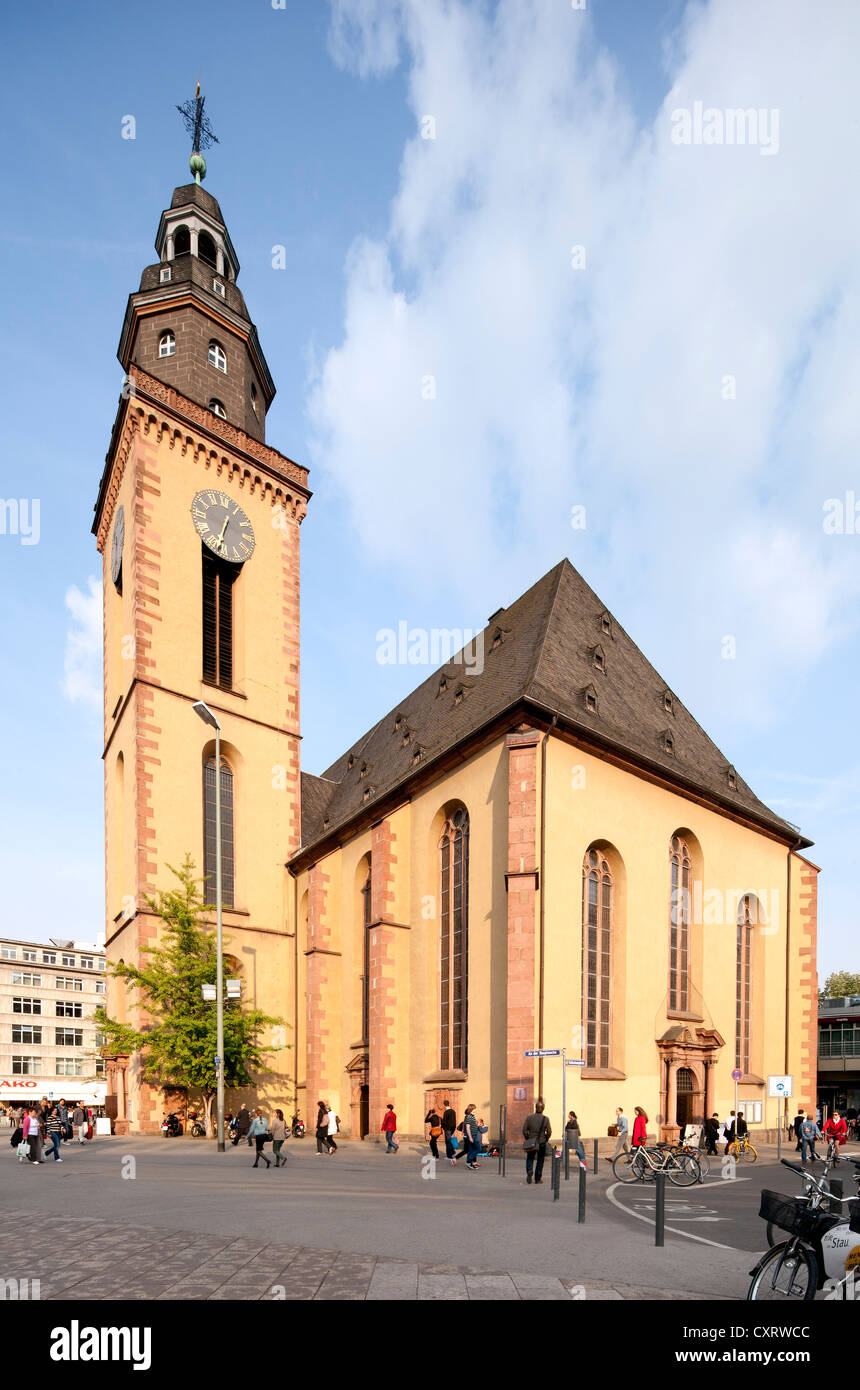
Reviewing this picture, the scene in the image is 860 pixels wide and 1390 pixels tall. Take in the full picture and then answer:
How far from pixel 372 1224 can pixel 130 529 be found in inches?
1057

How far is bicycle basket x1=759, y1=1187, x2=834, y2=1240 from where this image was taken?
6.32 meters

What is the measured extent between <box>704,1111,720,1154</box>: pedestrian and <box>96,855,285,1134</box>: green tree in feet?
40.3

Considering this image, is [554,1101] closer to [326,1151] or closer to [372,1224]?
[326,1151]

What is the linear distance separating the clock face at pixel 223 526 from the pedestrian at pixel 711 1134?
22.9 m

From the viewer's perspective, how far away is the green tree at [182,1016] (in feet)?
87.4

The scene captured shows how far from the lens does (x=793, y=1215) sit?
646cm

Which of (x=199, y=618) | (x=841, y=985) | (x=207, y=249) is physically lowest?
(x=841, y=985)

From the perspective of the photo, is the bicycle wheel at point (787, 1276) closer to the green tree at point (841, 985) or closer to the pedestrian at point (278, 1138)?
the pedestrian at point (278, 1138)

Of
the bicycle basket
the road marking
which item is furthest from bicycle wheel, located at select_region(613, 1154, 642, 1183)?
the bicycle basket

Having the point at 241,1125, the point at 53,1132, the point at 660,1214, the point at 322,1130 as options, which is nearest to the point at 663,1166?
the point at 322,1130

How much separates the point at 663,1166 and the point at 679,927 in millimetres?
12669

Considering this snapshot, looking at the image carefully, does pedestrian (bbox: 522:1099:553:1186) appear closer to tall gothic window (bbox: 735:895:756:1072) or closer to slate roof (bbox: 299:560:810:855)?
slate roof (bbox: 299:560:810:855)

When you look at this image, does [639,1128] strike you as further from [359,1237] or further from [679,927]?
[359,1237]
